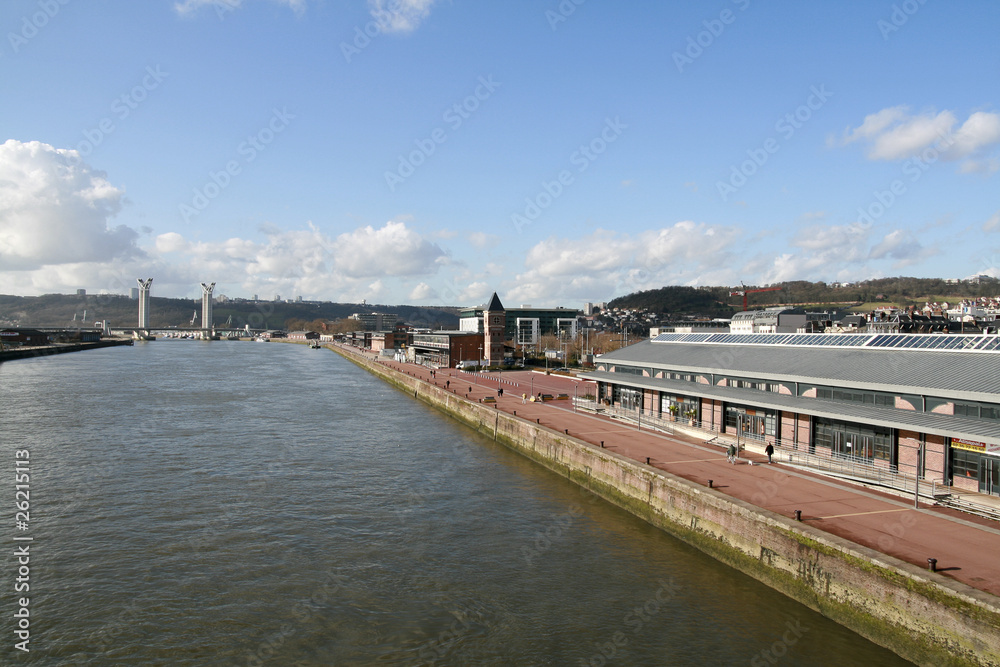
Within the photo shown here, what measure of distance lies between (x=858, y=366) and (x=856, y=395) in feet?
7.10

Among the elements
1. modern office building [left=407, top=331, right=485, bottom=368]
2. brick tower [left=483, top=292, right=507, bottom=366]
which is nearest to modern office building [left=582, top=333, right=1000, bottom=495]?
brick tower [left=483, top=292, right=507, bottom=366]

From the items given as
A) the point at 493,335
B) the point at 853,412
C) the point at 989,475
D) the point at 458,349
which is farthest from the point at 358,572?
the point at 458,349

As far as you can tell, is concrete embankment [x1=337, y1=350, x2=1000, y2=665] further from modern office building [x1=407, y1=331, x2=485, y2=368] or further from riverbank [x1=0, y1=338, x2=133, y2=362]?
riverbank [x1=0, y1=338, x2=133, y2=362]

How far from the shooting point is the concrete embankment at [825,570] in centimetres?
1189

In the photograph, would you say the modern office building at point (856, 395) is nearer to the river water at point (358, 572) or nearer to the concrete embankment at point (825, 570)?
the concrete embankment at point (825, 570)

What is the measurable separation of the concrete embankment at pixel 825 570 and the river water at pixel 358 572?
484 millimetres

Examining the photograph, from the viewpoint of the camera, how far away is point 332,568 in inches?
705

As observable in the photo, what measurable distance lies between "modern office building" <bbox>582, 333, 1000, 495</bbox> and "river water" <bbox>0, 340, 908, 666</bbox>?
8482 millimetres

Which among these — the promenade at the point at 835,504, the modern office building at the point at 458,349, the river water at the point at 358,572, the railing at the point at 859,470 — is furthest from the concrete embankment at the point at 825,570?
the modern office building at the point at 458,349

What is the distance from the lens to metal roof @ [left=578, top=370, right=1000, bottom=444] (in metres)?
19.1

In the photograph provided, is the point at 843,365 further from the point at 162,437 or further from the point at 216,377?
the point at 216,377

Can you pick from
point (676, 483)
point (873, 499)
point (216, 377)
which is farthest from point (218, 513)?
point (216, 377)

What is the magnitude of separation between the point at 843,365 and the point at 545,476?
48.3ft

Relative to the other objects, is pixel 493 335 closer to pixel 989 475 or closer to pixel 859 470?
pixel 859 470
